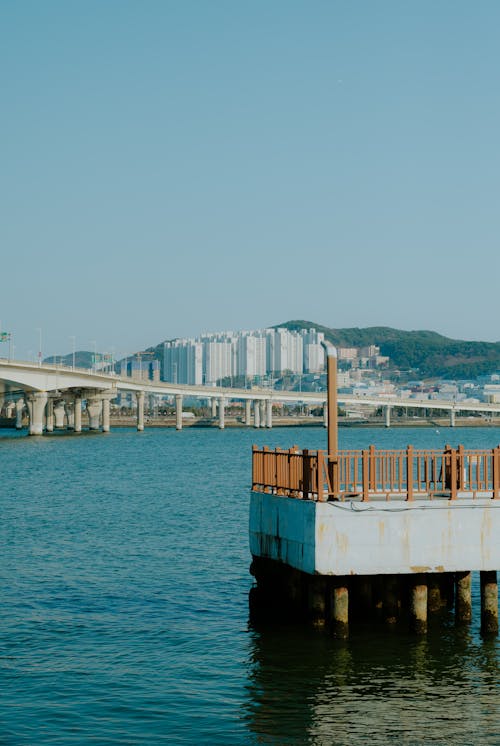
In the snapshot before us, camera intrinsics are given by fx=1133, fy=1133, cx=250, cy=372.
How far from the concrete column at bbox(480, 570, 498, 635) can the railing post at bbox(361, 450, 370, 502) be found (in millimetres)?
2975

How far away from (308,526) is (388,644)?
3.07m

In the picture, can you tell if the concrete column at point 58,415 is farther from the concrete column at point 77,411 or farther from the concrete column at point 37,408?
the concrete column at point 37,408

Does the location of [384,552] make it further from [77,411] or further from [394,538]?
[77,411]

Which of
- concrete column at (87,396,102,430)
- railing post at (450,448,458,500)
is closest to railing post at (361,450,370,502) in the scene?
railing post at (450,448,458,500)

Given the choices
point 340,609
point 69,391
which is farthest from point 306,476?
point 69,391

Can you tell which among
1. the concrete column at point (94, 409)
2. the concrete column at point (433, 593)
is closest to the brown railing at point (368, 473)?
the concrete column at point (433, 593)

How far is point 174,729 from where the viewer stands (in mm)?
18656

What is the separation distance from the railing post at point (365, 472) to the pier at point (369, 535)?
0.04m

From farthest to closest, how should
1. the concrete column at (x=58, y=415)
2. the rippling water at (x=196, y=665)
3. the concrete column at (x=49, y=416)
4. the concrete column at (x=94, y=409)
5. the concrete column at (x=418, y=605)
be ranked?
the concrete column at (x=58, y=415) → the concrete column at (x=94, y=409) → the concrete column at (x=49, y=416) → the concrete column at (x=418, y=605) → the rippling water at (x=196, y=665)

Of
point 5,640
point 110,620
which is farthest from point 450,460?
point 5,640

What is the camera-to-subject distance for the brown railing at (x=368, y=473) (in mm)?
23375

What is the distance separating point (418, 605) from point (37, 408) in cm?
11834

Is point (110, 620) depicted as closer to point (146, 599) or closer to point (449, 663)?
point (146, 599)

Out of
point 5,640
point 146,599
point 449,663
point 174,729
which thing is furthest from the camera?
point 146,599
